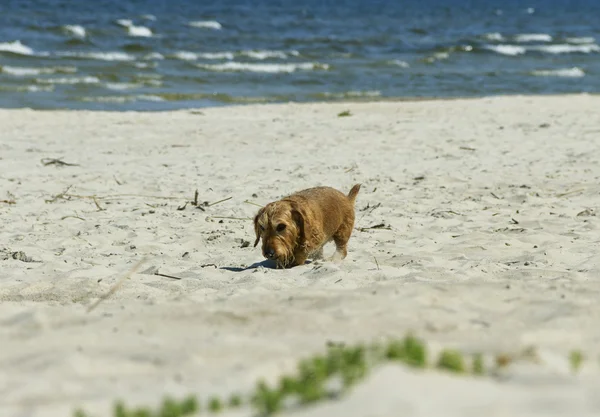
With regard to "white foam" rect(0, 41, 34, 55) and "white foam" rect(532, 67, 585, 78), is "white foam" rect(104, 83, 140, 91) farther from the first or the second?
"white foam" rect(532, 67, 585, 78)

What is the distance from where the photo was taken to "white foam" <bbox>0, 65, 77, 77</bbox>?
79.8 feet

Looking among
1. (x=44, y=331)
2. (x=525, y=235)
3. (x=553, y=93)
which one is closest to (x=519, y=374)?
(x=44, y=331)

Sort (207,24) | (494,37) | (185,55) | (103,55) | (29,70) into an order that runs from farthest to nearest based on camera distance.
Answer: (494,37) → (207,24) → (185,55) → (103,55) → (29,70)

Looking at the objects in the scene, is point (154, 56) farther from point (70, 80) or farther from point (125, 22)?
point (125, 22)

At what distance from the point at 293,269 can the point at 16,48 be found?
24382mm

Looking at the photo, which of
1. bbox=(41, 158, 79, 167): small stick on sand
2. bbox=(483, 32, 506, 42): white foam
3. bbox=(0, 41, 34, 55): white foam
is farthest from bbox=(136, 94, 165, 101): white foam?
bbox=(483, 32, 506, 42): white foam

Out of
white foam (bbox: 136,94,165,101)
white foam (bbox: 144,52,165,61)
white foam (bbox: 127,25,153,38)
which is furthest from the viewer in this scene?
white foam (bbox: 127,25,153,38)

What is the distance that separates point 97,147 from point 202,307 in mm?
8791

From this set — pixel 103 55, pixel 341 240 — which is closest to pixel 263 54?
pixel 103 55

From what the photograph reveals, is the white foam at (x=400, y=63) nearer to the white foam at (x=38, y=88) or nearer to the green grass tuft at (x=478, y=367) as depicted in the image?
the white foam at (x=38, y=88)

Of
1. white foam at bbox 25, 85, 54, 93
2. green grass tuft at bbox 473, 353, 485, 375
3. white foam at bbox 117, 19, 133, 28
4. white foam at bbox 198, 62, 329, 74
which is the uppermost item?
white foam at bbox 117, 19, 133, 28

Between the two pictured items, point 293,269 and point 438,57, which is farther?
point 438,57

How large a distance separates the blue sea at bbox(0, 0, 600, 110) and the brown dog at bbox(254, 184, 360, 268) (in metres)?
12.8

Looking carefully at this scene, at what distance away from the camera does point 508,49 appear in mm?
36312
